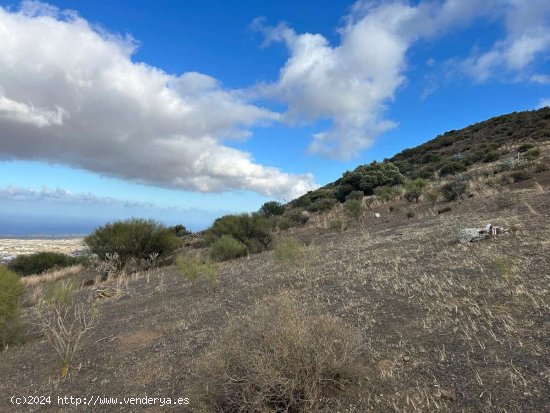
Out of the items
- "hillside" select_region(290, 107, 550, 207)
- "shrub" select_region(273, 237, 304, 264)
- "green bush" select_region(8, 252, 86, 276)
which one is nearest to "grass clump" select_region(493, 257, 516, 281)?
"shrub" select_region(273, 237, 304, 264)

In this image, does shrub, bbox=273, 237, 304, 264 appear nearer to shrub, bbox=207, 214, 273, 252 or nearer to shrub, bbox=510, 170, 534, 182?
shrub, bbox=207, 214, 273, 252

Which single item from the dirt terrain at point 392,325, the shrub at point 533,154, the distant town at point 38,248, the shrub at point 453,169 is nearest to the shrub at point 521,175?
the shrub at point 533,154

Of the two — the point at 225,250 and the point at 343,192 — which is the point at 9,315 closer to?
the point at 225,250

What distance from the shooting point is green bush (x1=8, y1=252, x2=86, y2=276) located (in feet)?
86.6

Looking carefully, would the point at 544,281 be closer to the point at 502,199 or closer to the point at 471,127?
the point at 502,199

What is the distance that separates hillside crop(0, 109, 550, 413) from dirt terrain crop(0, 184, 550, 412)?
1.0 inches

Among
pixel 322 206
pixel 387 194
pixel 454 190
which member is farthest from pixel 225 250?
pixel 322 206

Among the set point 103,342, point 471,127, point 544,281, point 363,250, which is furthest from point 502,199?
point 471,127

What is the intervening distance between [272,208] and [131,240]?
16016 millimetres

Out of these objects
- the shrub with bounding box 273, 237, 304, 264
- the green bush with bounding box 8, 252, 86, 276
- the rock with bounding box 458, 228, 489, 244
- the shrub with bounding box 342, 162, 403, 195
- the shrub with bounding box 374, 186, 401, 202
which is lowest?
the green bush with bounding box 8, 252, 86, 276

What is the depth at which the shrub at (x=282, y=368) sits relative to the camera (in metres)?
4.12

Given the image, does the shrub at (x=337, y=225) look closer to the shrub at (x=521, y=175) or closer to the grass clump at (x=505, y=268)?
the shrub at (x=521, y=175)

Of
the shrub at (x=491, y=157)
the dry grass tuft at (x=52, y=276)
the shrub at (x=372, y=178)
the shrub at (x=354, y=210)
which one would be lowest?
the dry grass tuft at (x=52, y=276)

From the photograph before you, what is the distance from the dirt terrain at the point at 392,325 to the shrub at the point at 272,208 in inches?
807
